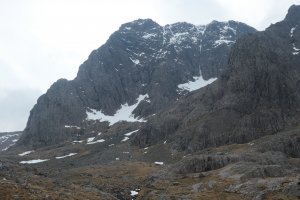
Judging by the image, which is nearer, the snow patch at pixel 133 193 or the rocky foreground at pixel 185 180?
the rocky foreground at pixel 185 180

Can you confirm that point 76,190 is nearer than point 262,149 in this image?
Yes

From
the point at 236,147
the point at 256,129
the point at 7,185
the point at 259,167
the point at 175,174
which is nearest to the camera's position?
the point at 7,185

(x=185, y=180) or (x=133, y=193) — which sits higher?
(x=185, y=180)

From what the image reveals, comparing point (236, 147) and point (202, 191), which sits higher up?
point (236, 147)

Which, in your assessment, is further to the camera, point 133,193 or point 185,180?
point 185,180

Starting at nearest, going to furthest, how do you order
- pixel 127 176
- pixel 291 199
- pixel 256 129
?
pixel 291 199, pixel 127 176, pixel 256 129

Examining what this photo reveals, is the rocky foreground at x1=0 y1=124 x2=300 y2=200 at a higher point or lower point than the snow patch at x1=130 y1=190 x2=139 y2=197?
higher

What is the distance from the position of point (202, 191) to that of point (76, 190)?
29895 mm

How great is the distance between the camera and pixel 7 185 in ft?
208

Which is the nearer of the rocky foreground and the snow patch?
the rocky foreground

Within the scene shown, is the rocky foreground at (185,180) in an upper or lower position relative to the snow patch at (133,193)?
upper

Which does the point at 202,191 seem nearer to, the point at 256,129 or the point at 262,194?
the point at 262,194

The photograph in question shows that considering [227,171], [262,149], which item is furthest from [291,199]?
[262,149]

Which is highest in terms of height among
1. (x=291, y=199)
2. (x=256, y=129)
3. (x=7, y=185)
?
(x=256, y=129)
